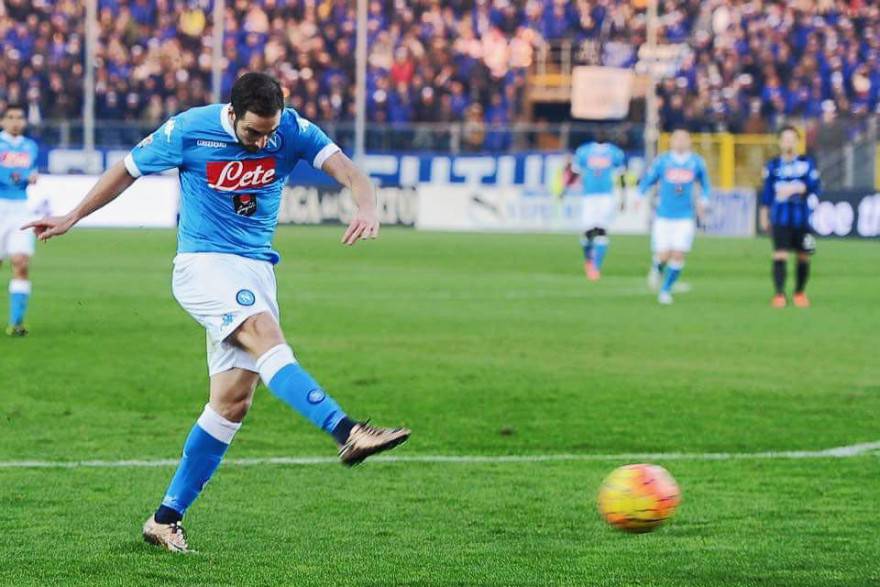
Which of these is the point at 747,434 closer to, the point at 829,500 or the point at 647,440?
the point at 647,440

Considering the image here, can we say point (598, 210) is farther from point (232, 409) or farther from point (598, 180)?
point (232, 409)

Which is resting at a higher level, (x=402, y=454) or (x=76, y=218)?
(x=76, y=218)

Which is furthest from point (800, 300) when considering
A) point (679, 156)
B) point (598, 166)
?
point (598, 166)

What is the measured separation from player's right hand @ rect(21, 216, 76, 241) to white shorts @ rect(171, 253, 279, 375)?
453mm

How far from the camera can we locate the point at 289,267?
2647cm

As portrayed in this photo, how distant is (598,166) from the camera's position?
26656mm

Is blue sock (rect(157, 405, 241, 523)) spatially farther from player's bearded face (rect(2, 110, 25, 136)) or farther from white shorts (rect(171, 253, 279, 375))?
player's bearded face (rect(2, 110, 25, 136))

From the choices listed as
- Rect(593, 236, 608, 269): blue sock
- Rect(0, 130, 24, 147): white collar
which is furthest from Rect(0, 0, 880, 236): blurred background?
Rect(0, 130, 24, 147): white collar

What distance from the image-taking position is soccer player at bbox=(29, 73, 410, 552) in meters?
6.63

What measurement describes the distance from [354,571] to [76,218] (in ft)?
5.88

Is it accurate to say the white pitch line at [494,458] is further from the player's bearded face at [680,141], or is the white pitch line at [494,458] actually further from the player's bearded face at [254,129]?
the player's bearded face at [680,141]

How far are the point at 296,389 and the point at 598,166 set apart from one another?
20.7 metres

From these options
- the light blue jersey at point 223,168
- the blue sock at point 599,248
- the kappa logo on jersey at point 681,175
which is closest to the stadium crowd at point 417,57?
the blue sock at point 599,248

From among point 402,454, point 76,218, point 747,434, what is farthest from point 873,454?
point 76,218
